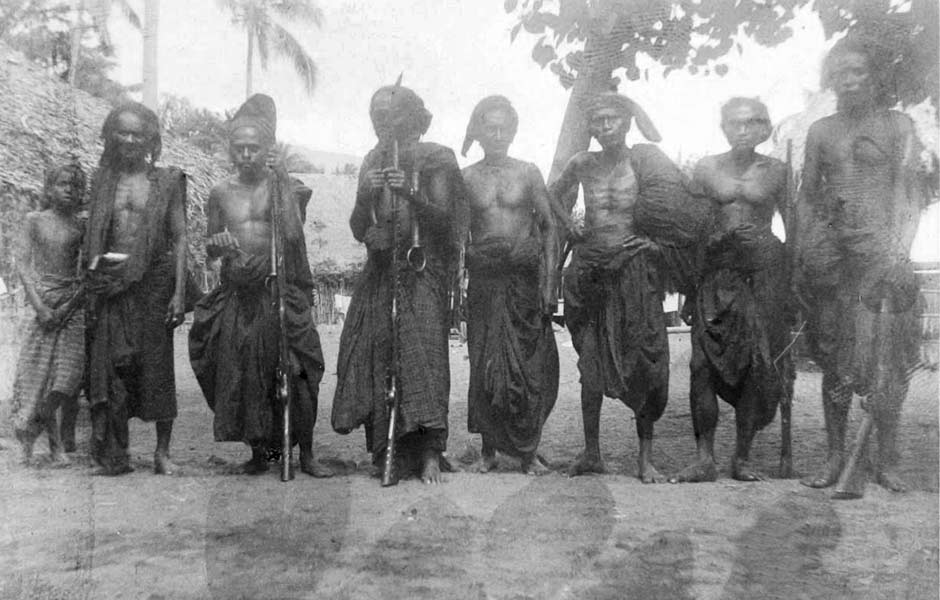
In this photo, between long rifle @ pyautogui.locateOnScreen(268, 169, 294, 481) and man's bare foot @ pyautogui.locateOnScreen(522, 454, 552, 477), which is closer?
long rifle @ pyautogui.locateOnScreen(268, 169, 294, 481)

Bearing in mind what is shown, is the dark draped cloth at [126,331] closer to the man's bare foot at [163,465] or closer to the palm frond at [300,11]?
the man's bare foot at [163,465]

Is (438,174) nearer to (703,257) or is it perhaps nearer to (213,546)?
(703,257)

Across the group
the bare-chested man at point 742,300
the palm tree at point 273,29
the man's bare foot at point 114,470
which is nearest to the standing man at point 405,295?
the palm tree at point 273,29

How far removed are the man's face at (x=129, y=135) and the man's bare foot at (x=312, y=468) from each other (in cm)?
193

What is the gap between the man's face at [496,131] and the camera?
16.6ft

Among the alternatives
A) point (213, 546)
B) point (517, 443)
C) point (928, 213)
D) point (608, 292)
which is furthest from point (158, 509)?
point (928, 213)

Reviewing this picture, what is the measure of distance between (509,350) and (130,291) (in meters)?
2.12

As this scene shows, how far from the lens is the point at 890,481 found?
14.5 ft

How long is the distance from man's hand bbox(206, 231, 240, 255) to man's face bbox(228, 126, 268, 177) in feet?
1.44

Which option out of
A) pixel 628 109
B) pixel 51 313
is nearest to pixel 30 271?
pixel 51 313

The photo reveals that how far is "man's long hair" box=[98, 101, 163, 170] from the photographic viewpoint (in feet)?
16.0

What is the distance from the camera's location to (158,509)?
4059mm

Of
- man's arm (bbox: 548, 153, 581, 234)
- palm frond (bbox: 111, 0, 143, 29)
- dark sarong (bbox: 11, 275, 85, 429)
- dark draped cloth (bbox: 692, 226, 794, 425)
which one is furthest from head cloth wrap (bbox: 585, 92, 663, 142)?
dark sarong (bbox: 11, 275, 85, 429)

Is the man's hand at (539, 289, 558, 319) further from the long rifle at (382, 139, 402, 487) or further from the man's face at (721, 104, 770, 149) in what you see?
the man's face at (721, 104, 770, 149)
